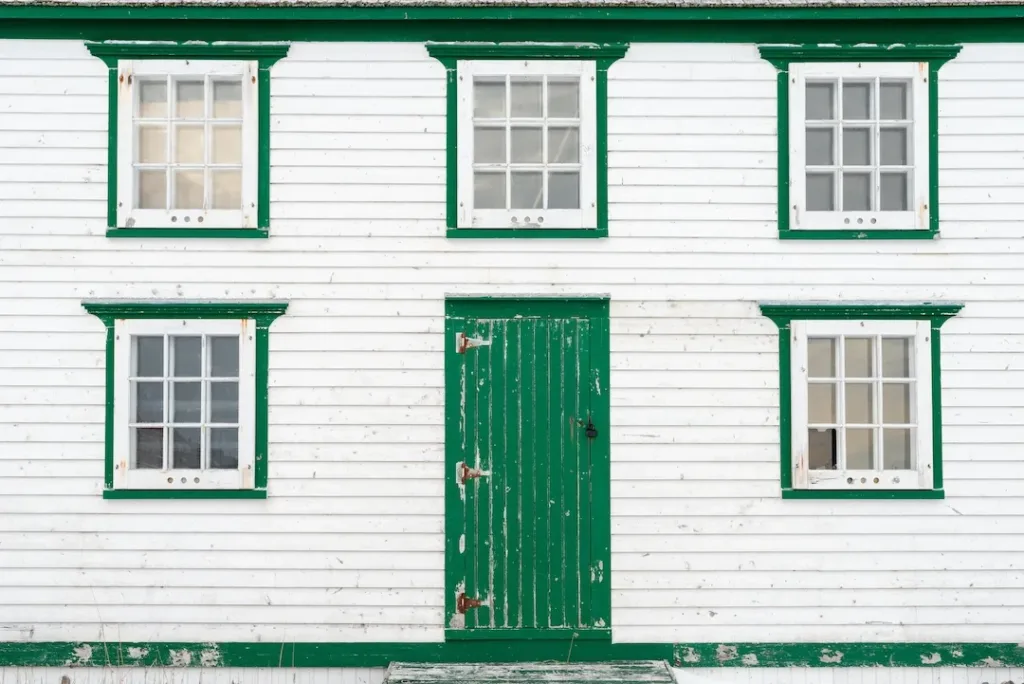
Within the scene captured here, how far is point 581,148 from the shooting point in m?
8.13

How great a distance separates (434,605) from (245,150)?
404 cm

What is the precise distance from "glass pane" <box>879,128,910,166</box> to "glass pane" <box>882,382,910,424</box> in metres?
1.88

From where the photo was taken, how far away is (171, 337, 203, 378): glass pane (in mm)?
8117

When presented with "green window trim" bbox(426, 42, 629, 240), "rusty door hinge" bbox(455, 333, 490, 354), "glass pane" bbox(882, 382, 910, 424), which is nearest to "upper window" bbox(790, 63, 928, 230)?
"glass pane" bbox(882, 382, 910, 424)

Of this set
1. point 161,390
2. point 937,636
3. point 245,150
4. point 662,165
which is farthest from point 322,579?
point 937,636

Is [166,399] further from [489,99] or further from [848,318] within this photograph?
[848,318]

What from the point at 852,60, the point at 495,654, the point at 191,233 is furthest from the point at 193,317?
the point at 852,60

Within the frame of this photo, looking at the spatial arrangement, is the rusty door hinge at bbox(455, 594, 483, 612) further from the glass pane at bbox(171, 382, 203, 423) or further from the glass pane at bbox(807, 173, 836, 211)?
the glass pane at bbox(807, 173, 836, 211)

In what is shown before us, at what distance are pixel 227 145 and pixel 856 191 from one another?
5.27 meters

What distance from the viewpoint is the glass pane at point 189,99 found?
27.0ft

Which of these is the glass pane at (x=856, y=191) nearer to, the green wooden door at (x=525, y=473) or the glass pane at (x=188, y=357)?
the green wooden door at (x=525, y=473)

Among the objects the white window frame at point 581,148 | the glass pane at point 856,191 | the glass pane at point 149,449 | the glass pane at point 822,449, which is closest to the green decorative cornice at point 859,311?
the glass pane at point 856,191

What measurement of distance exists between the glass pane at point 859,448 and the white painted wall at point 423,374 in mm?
410

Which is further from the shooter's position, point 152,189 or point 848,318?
point 152,189
